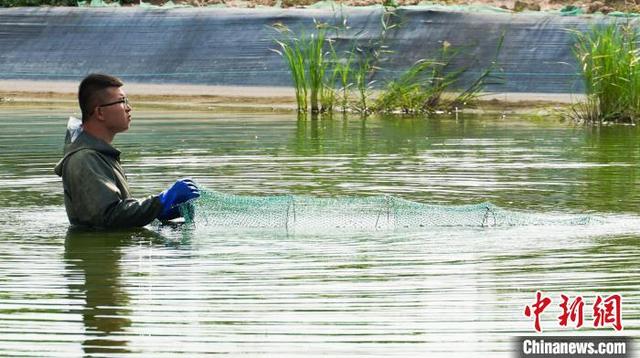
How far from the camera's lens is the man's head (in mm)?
8898

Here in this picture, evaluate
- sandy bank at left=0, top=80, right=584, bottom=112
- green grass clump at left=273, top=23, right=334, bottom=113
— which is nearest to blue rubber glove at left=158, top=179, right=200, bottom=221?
green grass clump at left=273, top=23, right=334, bottom=113

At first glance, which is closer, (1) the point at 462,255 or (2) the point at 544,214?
(1) the point at 462,255

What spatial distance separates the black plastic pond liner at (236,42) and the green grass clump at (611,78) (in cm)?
77

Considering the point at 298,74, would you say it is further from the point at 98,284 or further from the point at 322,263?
the point at 98,284

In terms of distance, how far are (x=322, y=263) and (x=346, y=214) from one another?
4.74ft

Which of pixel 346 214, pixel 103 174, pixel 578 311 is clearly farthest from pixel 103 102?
pixel 578 311

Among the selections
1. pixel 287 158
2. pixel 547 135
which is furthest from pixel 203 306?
pixel 547 135

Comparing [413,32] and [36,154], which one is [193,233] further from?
[413,32]

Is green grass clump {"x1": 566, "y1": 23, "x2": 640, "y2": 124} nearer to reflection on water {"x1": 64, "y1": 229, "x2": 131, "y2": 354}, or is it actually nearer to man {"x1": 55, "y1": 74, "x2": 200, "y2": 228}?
man {"x1": 55, "y1": 74, "x2": 200, "y2": 228}

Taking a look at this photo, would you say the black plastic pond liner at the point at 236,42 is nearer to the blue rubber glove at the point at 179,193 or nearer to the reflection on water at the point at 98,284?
the blue rubber glove at the point at 179,193

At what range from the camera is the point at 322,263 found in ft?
26.2

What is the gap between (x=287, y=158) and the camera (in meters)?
13.4

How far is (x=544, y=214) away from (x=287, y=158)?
155 inches

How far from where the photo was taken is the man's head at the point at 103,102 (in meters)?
8.90
